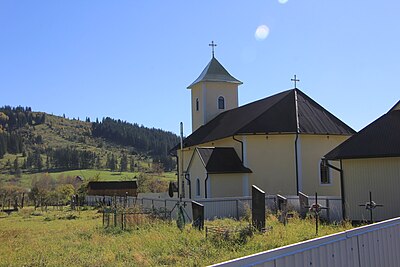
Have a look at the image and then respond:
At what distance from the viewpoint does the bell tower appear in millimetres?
41094

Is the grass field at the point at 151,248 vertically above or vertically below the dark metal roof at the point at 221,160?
below

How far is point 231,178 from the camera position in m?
29.9

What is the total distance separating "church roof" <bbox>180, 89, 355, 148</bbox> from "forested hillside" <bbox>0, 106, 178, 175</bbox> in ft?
302

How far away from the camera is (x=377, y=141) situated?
65.6 ft

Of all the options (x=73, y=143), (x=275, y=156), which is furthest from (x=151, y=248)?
(x=73, y=143)

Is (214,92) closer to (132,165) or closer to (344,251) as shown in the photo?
(344,251)

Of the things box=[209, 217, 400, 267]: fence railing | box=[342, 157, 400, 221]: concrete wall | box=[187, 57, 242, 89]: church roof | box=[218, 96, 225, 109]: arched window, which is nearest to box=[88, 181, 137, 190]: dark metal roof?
box=[187, 57, 242, 89]: church roof

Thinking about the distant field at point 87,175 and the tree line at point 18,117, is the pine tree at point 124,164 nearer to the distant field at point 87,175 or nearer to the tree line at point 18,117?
the distant field at point 87,175

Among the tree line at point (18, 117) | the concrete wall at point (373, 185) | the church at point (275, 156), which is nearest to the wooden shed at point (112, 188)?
the church at point (275, 156)

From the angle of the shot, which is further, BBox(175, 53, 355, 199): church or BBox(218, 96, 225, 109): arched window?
BBox(218, 96, 225, 109): arched window

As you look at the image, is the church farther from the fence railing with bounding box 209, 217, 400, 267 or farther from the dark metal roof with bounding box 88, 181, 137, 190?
the dark metal roof with bounding box 88, 181, 137, 190

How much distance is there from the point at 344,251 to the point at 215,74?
3615 cm

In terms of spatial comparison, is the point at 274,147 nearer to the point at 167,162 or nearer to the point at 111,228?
the point at 111,228

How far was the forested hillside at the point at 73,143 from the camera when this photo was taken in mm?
134375
